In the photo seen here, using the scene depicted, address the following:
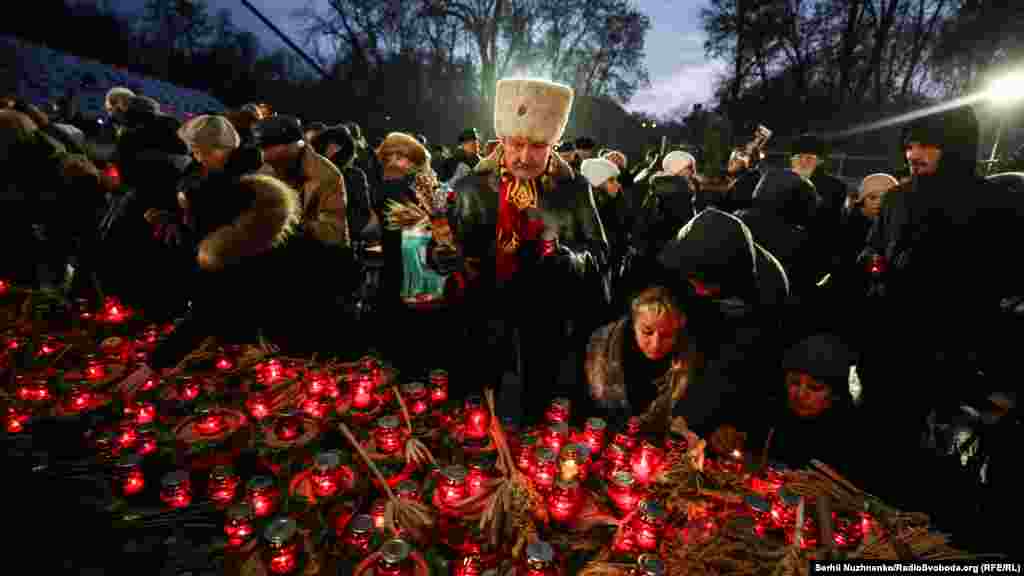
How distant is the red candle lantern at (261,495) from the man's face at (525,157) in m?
2.15

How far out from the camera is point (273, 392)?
2.56 meters

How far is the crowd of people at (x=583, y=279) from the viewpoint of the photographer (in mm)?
2275

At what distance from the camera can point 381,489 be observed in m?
1.96

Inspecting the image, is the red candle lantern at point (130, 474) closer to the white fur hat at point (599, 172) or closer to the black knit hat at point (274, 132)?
the black knit hat at point (274, 132)

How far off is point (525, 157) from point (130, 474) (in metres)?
2.50

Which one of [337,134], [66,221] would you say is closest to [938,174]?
[337,134]

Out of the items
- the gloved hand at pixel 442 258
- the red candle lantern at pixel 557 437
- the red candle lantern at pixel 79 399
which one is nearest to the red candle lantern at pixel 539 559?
the red candle lantern at pixel 557 437

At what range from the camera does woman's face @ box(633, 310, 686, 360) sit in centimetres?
221

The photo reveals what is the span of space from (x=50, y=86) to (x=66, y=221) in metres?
16.7

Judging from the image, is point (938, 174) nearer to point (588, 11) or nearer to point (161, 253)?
point (161, 253)

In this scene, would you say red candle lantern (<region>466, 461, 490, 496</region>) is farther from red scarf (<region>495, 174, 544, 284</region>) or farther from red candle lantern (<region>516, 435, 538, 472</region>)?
red scarf (<region>495, 174, 544, 284</region>)

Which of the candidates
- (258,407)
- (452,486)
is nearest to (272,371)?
(258,407)

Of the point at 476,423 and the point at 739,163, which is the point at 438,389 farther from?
the point at 739,163

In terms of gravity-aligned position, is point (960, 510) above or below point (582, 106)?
below
